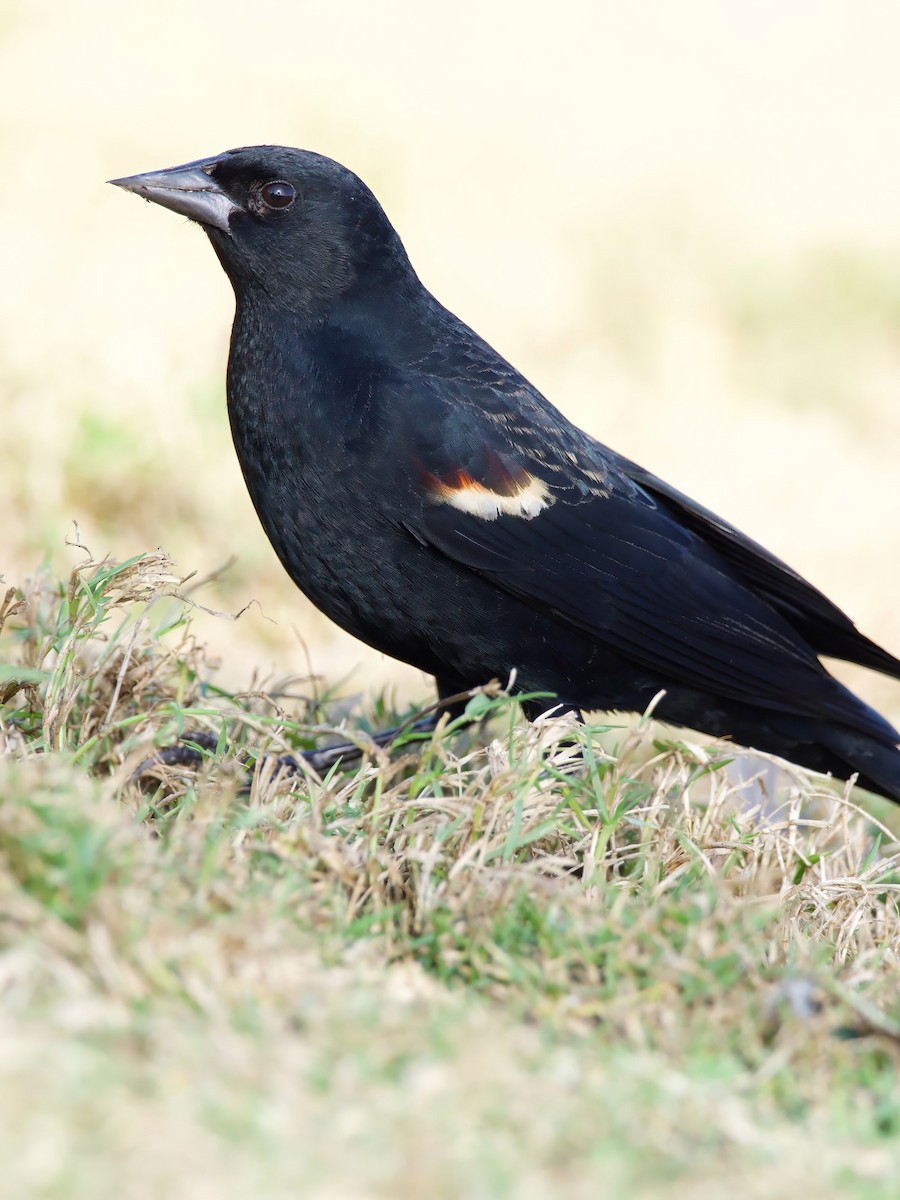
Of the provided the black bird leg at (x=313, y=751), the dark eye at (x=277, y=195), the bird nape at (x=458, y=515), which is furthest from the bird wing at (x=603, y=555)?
the dark eye at (x=277, y=195)

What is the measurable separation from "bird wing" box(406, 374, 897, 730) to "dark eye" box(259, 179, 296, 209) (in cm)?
69

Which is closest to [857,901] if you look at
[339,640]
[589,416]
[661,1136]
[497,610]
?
[497,610]

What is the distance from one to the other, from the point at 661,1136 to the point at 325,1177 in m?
→ 0.47

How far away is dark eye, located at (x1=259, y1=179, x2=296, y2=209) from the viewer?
12.1ft

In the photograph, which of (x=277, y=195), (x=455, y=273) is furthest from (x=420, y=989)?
(x=455, y=273)

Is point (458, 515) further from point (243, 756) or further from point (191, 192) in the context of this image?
point (191, 192)

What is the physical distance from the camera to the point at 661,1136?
1.89m

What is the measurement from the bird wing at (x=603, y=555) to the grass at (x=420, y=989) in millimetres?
574

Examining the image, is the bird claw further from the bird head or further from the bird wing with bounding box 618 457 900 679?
the bird head

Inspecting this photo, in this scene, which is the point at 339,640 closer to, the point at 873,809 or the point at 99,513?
the point at 99,513

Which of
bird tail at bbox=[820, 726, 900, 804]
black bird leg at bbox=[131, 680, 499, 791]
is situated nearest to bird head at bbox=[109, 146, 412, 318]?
A: black bird leg at bbox=[131, 680, 499, 791]

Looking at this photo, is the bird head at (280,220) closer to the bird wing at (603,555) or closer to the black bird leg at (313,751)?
the bird wing at (603,555)

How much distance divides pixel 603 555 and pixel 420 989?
5.32 feet

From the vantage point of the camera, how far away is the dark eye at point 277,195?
3686 mm
